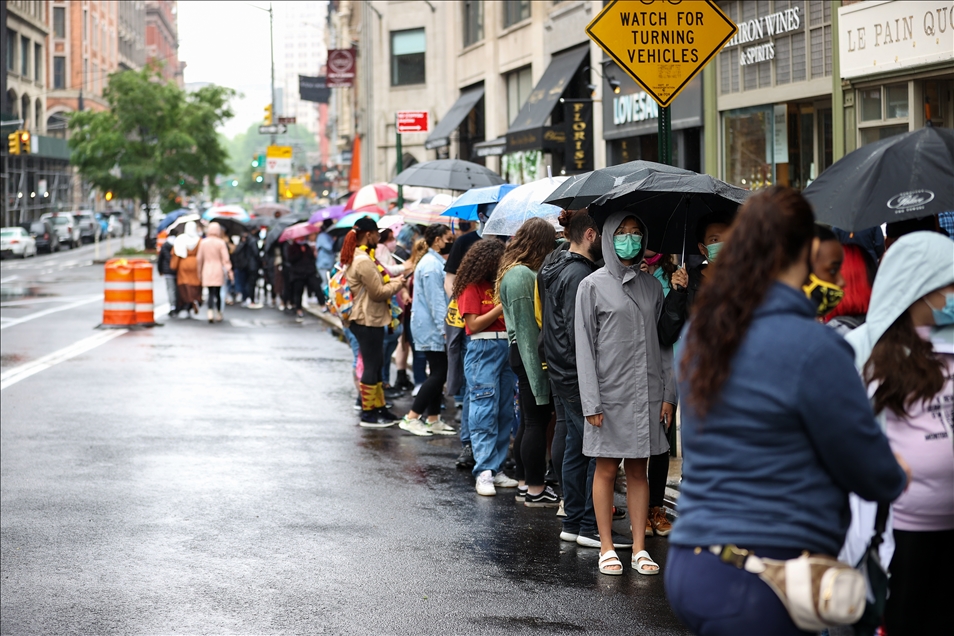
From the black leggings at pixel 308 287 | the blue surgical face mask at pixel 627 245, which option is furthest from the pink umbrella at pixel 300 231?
the blue surgical face mask at pixel 627 245

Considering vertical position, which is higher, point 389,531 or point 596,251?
point 596,251

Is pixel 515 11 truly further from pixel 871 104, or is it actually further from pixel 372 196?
pixel 871 104

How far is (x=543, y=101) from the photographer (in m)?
25.7

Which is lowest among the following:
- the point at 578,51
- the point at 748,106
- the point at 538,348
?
the point at 538,348

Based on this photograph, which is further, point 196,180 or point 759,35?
point 196,180

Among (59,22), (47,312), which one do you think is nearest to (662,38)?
(47,312)

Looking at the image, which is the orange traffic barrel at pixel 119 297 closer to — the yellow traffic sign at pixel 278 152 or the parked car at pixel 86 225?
→ the yellow traffic sign at pixel 278 152

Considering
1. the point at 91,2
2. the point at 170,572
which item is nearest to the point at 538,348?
the point at 170,572

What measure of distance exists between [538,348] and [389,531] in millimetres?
1550

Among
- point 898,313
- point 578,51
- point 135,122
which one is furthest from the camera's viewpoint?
point 135,122

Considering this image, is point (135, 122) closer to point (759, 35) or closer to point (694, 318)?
point (759, 35)

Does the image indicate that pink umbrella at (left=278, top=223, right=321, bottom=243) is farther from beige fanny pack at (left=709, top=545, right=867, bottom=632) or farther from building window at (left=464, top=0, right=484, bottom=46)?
beige fanny pack at (left=709, top=545, right=867, bottom=632)

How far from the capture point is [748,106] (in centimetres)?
1709

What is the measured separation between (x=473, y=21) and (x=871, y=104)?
71.5 ft
